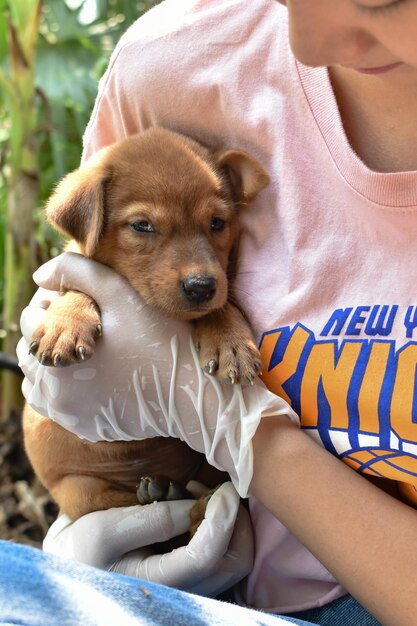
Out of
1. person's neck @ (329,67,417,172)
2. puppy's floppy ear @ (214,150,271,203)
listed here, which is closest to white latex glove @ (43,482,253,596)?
puppy's floppy ear @ (214,150,271,203)

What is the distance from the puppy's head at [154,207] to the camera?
5.96ft

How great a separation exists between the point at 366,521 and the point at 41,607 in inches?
25.1

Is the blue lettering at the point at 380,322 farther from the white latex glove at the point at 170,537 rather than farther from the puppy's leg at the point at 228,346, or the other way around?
the white latex glove at the point at 170,537

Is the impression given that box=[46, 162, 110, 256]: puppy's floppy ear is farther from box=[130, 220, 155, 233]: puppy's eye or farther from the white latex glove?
the white latex glove

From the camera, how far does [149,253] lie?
183 centimetres

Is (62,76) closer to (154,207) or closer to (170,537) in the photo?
(154,207)

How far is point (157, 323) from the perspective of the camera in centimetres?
172

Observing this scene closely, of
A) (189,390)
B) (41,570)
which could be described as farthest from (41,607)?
(189,390)

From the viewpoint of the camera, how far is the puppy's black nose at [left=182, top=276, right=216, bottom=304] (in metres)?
1.69

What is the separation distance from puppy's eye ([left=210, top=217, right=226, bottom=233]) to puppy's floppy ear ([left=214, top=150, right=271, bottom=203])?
0.22 ft

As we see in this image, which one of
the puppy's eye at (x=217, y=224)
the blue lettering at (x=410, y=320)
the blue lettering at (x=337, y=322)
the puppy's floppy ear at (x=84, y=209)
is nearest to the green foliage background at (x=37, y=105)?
the puppy's floppy ear at (x=84, y=209)

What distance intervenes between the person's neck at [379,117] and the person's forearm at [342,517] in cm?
58

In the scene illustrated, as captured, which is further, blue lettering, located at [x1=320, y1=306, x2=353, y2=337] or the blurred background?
the blurred background

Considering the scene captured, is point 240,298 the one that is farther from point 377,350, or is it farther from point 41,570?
point 41,570
